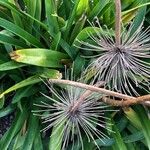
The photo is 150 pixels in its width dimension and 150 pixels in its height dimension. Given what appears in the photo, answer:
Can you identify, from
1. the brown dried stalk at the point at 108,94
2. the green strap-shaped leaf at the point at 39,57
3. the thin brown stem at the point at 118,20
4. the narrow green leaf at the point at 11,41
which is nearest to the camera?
the thin brown stem at the point at 118,20

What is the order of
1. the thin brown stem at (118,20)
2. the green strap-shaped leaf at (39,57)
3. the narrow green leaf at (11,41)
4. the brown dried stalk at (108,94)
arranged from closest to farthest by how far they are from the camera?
1. the thin brown stem at (118,20)
2. the brown dried stalk at (108,94)
3. the green strap-shaped leaf at (39,57)
4. the narrow green leaf at (11,41)

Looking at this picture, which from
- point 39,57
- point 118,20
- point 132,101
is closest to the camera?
point 118,20

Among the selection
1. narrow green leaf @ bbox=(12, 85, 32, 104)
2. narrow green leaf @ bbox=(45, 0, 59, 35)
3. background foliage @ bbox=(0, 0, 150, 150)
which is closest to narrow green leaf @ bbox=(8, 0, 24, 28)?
background foliage @ bbox=(0, 0, 150, 150)

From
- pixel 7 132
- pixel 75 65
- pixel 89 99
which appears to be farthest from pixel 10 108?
pixel 89 99

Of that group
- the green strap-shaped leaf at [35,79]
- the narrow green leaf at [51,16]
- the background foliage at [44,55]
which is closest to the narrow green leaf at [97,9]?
the background foliage at [44,55]

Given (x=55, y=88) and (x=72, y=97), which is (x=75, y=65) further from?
(x=72, y=97)

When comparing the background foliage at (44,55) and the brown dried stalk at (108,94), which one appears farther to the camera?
the background foliage at (44,55)

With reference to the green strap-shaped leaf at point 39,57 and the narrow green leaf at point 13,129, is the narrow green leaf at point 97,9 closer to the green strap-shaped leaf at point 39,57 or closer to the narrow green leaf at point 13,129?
the green strap-shaped leaf at point 39,57

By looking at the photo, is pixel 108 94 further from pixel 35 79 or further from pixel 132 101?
pixel 35 79

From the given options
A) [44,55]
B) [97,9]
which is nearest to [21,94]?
[44,55]

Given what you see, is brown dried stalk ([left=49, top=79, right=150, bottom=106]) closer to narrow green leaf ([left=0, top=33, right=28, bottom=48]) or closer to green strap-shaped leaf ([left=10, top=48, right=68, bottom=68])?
green strap-shaped leaf ([left=10, top=48, right=68, bottom=68])
